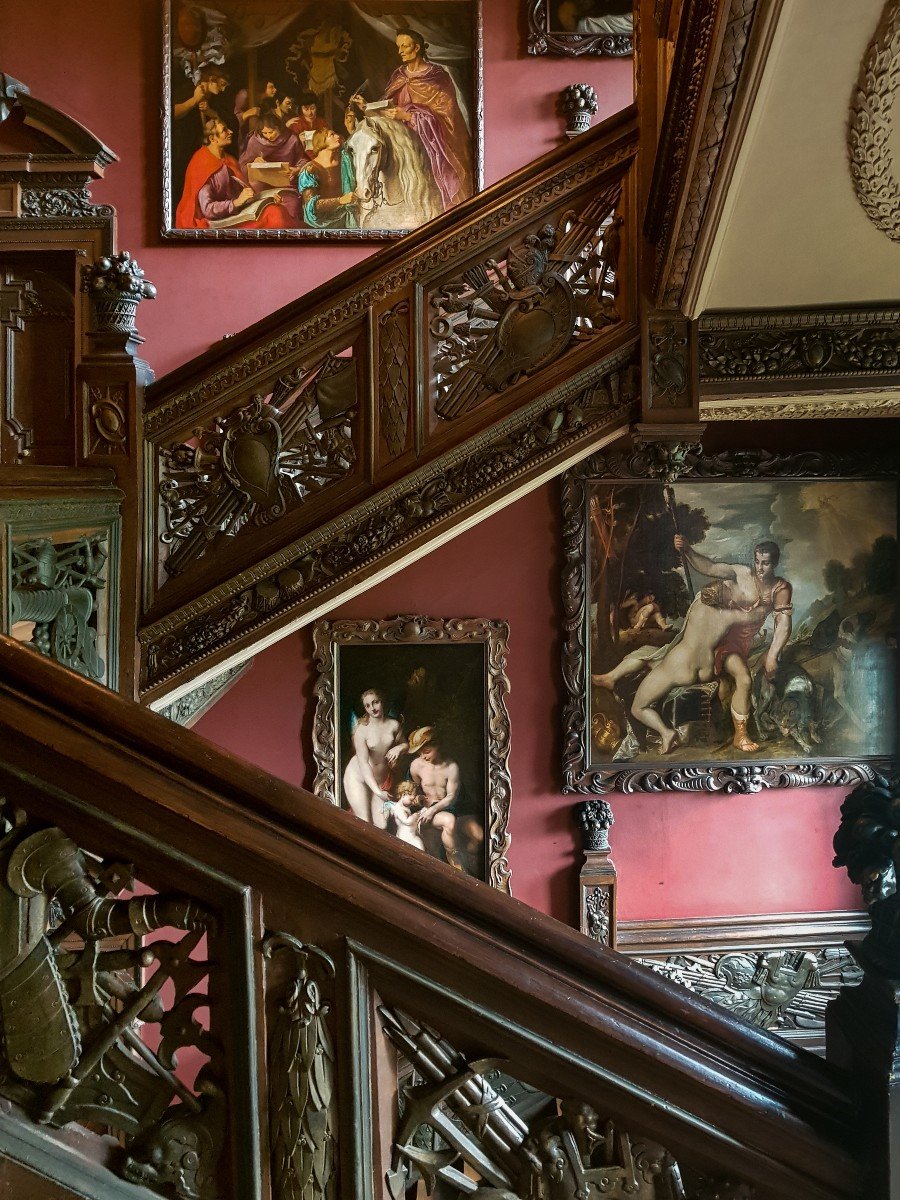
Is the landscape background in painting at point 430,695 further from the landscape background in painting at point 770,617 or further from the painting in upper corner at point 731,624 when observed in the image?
the landscape background in painting at point 770,617

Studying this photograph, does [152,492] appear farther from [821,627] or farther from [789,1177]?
[821,627]

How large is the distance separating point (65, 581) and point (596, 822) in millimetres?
3330

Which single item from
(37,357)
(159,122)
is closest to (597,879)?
(37,357)

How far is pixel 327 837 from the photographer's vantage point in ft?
4.03

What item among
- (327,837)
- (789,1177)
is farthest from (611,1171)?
(327,837)

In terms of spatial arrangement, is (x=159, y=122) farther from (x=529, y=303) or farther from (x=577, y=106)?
(x=529, y=303)

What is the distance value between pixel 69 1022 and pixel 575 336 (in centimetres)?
277

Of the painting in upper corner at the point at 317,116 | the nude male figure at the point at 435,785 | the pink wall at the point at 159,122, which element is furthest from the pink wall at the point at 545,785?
the painting in upper corner at the point at 317,116

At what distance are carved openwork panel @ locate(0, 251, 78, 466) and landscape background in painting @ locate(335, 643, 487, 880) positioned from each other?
214 centimetres

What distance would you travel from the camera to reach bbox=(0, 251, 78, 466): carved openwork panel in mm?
3613

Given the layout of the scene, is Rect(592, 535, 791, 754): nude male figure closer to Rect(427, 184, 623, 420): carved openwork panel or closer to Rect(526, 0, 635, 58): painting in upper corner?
Rect(427, 184, 623, 420): carved openwork panel

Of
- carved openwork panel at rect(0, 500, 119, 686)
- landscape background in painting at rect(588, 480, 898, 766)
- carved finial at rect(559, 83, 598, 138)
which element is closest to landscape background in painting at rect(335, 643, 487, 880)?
landscape background in painting at rect(588, 480, 898, 766)

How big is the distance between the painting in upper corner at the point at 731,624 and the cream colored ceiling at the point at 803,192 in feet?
6.88

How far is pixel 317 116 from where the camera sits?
552 cm
